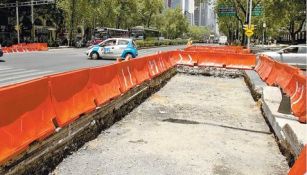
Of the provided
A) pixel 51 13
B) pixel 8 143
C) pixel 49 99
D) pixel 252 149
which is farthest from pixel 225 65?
pixel 51 13

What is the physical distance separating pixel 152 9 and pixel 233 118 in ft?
266

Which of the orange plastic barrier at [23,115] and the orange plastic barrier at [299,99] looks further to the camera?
the orange plastic barrier at [299,99]

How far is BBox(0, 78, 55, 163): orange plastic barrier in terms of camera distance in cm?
524

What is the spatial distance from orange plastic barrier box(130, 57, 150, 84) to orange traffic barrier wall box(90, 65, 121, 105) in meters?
2.32

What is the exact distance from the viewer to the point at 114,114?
10070 mm

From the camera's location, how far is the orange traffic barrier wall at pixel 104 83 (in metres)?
9.18

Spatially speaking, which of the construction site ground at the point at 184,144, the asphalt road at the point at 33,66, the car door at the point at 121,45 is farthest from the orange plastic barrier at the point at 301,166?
the car door at the point at 121,45

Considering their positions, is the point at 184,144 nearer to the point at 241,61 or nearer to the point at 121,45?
the point at 241,61

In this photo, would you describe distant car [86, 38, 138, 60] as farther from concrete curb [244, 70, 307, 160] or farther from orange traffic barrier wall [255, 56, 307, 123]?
concrete curb [244, 70, 307, 160]

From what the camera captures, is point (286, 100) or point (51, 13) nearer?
point (286, 100)

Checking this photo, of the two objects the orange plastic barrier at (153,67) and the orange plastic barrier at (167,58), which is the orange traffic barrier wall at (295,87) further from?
the orange plastic barrier at (167,58)

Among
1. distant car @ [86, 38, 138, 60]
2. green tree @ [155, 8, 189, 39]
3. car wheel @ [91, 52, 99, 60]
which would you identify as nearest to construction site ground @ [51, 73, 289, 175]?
distant car @ [86, 38, 138, 60]

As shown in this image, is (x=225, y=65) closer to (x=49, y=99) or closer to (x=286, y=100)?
(x=286, y=100)

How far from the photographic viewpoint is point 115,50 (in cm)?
3012
